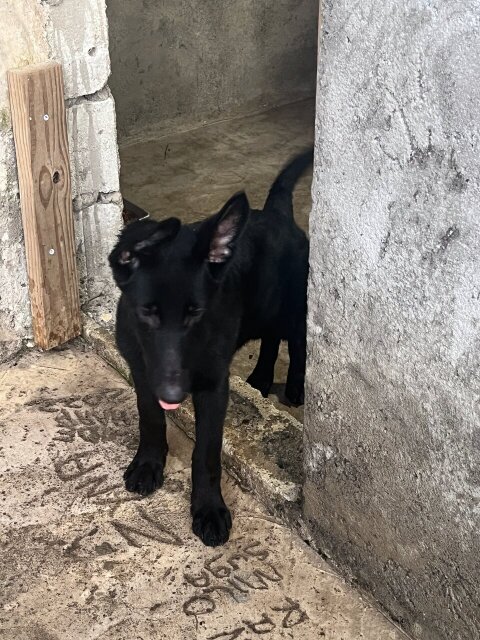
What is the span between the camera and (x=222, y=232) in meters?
2.63

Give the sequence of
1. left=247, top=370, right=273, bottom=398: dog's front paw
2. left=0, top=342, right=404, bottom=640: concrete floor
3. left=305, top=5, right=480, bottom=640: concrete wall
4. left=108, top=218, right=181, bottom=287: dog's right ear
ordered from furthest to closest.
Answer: left=247, top=370, right=273, bottom=398: dog's front paw → left=0, top=342, right=404, bottom=640: concrete floor → left=108, top=218, right=181, bottom=287: dog's right ear → left=305, top=5, right=480, bottom=640: concrete wall

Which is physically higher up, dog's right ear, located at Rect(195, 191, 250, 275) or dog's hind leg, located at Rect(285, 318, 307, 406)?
dog's right ear, located at Rect(195, 191, 250, 275)

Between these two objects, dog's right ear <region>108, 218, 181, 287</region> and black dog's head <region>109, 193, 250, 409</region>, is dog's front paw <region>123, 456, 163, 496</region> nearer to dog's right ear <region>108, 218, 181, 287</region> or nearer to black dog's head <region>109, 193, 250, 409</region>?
black dog's head <region>109, 193, 250, 409</region>

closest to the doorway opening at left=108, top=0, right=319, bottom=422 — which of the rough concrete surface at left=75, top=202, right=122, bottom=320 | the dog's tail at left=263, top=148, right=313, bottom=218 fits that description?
the rough concrete surface at left=75, top=202, right=122, bottom=320

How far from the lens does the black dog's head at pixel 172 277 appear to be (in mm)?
2596

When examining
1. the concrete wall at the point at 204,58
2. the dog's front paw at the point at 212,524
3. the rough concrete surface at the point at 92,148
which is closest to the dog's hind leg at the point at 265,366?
the rough concrete surface at the point at 92,148

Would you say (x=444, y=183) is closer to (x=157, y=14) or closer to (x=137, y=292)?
(x=137, y=292)

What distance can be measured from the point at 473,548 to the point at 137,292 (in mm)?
1131

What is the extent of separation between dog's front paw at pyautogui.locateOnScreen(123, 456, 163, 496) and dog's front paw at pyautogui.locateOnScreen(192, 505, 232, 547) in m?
0.22

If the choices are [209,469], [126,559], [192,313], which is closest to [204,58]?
[209,469]

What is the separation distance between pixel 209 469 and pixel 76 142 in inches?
61.2

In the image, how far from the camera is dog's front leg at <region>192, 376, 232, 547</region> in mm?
2957

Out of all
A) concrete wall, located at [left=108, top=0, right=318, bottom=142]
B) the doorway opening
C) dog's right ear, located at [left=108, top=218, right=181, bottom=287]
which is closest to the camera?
dog's right ear, located at [left=108, top=218, right=181, bottom=287]

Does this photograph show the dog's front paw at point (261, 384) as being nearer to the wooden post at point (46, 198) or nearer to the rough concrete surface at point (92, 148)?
the wooden post at point (46, 198)
